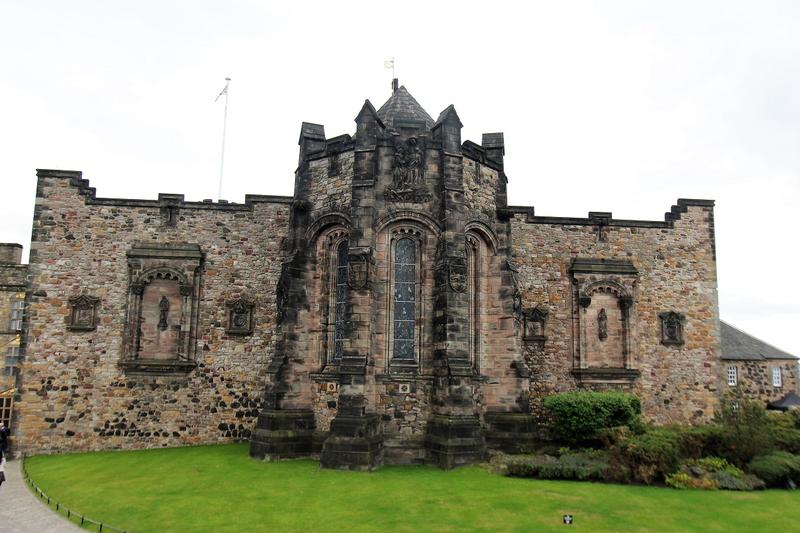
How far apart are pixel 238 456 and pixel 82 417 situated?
632cm

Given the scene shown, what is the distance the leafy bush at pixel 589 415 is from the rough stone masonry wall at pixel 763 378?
495 inches

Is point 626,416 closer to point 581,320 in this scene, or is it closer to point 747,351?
point 581,320

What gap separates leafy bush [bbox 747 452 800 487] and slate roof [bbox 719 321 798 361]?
1454 centimetres

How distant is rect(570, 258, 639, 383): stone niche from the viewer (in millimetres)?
21422

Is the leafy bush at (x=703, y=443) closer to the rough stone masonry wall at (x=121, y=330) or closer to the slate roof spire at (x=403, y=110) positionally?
the slate roof spire at (x=403, y=110)

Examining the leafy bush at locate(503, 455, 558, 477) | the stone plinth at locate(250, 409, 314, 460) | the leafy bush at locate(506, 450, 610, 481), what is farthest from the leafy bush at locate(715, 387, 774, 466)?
the stone plinth at locate(250, 409, 314, 460)

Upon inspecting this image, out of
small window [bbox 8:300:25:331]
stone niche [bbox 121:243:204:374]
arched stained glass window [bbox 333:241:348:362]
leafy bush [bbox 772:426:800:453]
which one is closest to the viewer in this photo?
leafy bush [bbox 772:426:800:453]

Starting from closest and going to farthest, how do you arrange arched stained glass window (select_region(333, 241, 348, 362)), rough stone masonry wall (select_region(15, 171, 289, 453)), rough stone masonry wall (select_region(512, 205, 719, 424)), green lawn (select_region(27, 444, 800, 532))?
green lawn (select_region(27, 444, 800, 532)), arched stained glass window (select_region(333, 241, 348, 362)), rough stone masonry wall (select_region(15, 171, 289, 453)), rough stone masonry wall (select_region(512, 205, 719, 424))

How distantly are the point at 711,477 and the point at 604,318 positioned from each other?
8.73 metres

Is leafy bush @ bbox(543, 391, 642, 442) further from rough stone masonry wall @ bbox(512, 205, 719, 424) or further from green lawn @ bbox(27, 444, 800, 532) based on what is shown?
green lawn @ bbox(27, 444, 800, 532)

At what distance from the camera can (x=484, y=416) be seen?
16.7 meters

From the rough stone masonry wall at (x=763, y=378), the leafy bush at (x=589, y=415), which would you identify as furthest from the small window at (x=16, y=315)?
the rough stone masonry wall at (x=763, y=378)

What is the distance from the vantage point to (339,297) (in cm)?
1694

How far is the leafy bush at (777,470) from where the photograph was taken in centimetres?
1362
